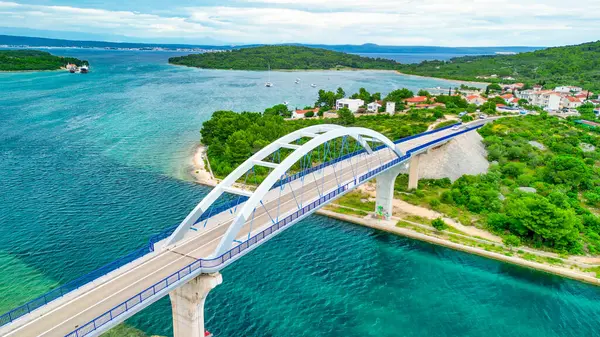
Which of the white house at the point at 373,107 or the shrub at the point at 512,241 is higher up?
the white house at the point at 373,107

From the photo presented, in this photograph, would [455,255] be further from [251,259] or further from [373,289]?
[251,259]

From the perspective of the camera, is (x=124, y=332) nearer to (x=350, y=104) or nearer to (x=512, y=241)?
(x=512, y=241)

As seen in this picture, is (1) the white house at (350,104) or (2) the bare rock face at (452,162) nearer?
(2) the bare rock face at (452,162)

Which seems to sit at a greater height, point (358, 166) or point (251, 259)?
point (358, 166)

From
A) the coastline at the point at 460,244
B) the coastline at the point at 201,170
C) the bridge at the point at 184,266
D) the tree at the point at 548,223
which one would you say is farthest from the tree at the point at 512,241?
the coastline at the point at 201,170

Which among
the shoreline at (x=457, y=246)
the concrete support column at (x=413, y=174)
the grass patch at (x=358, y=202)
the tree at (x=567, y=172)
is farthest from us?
the tree at (x=567, y=172)

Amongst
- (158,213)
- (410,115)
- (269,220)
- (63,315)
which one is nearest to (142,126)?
(158,213)

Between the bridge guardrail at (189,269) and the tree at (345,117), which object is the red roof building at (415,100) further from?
the bridge guardrail at (189,269)

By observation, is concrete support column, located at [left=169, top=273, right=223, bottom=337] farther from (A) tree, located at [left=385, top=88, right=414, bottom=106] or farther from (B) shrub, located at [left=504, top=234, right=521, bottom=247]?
(A) tree, located at [left=385, top=88, right=414, bottom=106]
